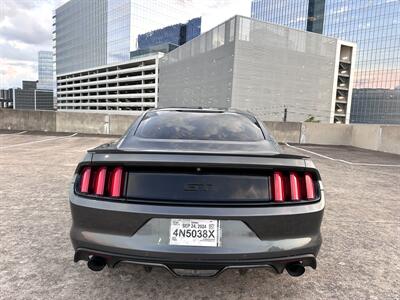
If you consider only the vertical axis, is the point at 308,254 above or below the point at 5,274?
above

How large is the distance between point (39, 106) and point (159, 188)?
194663 mm

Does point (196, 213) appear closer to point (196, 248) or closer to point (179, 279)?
point (196, 248)

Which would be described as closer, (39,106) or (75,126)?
(75,126)

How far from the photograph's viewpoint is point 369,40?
8712 cm

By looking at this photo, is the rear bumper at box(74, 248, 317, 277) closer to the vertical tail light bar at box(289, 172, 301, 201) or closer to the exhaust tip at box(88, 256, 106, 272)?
the exhaust tip at box(88, 256, 106, 272)

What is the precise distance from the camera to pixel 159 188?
2.21m

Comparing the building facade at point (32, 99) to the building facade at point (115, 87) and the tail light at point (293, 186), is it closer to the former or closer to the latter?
the building facade at point (115, 87)

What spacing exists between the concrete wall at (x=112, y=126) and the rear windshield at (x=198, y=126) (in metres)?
13.6

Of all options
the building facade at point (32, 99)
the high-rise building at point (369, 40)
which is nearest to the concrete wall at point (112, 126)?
the high-rise building at point (369, 40)

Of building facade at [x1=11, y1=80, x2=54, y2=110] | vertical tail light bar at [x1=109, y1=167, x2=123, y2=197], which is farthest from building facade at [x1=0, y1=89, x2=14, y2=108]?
vertical tail light bar at [x1=109, y1=167, x2=123, y2=197]

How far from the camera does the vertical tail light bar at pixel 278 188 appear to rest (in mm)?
2252

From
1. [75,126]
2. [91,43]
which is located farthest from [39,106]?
[75,126]

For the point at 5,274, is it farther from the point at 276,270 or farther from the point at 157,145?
the point at 276,270

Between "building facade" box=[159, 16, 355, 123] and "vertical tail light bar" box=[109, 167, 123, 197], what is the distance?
145 feet
